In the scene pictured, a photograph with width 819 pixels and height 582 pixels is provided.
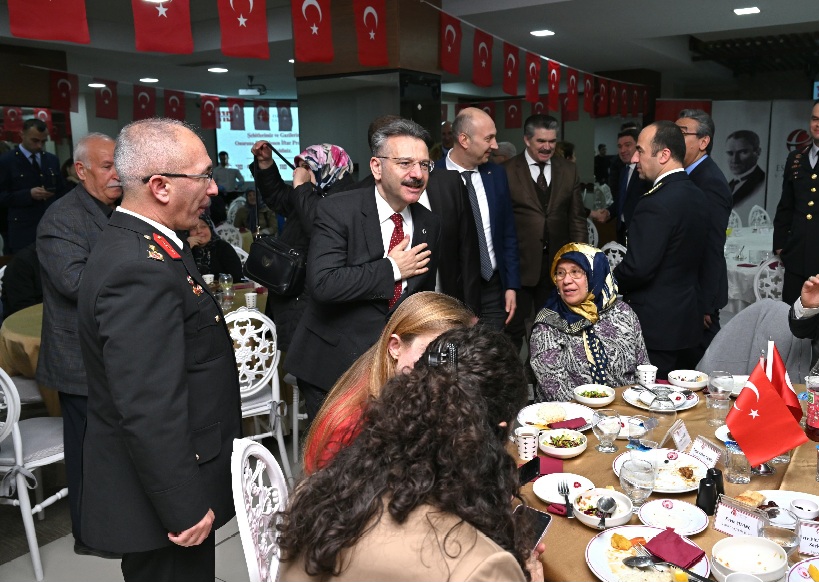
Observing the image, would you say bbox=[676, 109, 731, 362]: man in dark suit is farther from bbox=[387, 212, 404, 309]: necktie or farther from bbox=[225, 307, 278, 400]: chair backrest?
bbox=[225, 307, 278, 400]: chair backrest

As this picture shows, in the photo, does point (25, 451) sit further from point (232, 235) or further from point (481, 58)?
point (232, 235)

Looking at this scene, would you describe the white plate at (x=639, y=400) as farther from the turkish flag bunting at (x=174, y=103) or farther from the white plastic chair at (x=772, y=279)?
the turkish flag bunting at (x=174, y=103)

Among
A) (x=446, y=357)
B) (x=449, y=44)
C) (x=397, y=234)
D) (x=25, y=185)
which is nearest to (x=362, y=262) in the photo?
(x=397, y=234)

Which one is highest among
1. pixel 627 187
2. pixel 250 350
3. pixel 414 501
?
pixel 627 187

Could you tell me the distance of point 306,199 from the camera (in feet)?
10.5

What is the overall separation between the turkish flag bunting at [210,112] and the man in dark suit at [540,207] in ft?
23.5

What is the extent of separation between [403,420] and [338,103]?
5.23m

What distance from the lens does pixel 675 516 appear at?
1680mm

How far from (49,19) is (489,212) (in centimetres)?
226

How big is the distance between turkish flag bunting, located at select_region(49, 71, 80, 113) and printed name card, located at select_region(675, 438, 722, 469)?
28.0ft

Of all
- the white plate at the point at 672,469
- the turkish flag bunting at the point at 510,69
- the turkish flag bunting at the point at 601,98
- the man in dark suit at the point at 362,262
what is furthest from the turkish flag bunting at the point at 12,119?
the white plate at the point at 672,469

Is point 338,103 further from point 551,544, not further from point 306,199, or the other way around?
point 551,544

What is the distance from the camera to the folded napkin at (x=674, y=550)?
1461 mm

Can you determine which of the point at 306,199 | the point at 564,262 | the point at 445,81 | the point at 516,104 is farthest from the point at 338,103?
the point at 516,104
